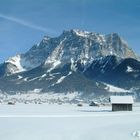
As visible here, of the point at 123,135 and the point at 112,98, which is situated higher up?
the point at 112,98

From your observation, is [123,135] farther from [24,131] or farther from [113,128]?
[24,131]

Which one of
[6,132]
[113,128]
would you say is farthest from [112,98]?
[6,132]

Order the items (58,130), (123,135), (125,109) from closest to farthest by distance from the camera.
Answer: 1. (123,135)
2. (58,130)
3. (125,109)

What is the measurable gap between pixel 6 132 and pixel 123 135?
13550mm

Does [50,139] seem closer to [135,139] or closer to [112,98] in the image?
[135,139]

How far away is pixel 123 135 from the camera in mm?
51000

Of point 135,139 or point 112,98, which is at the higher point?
point 112,98

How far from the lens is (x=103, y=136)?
50312 mm

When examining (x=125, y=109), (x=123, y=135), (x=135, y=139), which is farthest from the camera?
(x=125, y=109)

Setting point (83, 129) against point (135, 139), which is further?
point (83, 129)

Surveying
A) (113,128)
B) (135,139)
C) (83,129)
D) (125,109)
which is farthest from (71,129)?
(125,109)

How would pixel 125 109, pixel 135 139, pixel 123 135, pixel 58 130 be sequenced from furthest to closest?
pixel 125 109 → pixel 58 130 → pixel 123 135 → pixel 135 139

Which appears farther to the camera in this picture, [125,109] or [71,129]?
[125,109]

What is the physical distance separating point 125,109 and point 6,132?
70.7 metres
